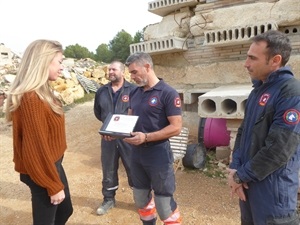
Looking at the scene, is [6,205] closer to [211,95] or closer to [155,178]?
[155,178]

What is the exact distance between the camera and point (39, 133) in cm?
175

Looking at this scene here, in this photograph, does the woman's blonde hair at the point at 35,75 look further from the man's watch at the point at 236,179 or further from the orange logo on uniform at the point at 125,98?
the orange logo on uniform at the point at 125,98

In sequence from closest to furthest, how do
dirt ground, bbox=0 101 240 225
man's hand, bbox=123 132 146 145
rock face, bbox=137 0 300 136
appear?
man's hand, bbox=123 132 146 145 → dirt ground, bbox=0 101 240 225 → rock face, bbox=137 0 300 136

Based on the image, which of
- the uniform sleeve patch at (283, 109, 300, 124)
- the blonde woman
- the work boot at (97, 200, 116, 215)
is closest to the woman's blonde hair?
the blonde woman

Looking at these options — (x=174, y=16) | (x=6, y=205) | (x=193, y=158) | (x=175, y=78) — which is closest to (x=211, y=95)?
(x=193, y=158)

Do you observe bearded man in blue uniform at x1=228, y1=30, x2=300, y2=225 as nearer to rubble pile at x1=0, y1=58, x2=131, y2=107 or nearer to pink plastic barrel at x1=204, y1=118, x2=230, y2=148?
pink plastic barrel at x1=204, y1=118, x2=230, y2=148

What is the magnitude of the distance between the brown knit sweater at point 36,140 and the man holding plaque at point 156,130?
0.75 meters

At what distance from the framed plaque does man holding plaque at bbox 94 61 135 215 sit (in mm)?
996

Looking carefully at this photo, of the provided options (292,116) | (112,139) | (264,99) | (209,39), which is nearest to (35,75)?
(264,99)

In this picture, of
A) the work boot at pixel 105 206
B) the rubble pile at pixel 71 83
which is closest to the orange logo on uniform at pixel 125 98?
the work boot at pixel 105 206

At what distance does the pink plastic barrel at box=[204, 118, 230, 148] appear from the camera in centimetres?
495

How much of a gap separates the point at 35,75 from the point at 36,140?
436mm

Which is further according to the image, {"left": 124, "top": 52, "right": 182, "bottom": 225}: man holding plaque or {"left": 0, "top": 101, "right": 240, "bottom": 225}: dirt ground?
{"left": 0, "top": 101, "right": 240, "bottom": 225}: dirt ground

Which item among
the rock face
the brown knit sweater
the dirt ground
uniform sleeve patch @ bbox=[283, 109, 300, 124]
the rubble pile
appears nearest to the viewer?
uniform sleeve patch @ bbox=[283, 109, 300, 124]
